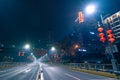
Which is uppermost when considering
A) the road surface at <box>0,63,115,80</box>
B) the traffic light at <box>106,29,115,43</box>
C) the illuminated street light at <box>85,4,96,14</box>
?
the illuminated street light at <box>85,4,96,14</box>

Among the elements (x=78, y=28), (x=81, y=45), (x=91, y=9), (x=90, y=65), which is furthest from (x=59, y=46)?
(x=91, y=9)

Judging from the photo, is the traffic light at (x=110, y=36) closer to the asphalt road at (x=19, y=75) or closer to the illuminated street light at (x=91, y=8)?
the illuminated street light at (x=91, y=8)

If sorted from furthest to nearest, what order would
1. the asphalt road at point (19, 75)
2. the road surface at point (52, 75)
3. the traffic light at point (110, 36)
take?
the asphalt road at point (19, 75)
the road surface at point (52, 75)
the traffic light at point (110, 36)

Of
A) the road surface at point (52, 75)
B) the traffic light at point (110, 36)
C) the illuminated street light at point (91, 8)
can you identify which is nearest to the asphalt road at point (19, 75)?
the road surface at point (52, 75)

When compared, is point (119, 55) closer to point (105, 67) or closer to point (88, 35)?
point (105, 67)

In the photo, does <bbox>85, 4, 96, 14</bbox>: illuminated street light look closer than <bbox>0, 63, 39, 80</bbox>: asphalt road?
Yes

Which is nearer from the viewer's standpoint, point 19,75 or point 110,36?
point 110,36

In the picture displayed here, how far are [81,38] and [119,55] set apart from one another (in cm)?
4902

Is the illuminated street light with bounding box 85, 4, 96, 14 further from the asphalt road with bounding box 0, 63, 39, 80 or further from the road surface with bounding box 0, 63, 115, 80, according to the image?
the asphalt road with bounding box 0, 63, 39, 80

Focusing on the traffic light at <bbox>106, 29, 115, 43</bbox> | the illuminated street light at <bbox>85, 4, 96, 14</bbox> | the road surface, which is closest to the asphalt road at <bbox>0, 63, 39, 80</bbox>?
the road surface

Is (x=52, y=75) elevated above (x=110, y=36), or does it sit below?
below

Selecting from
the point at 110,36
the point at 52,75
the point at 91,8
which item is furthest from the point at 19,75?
the point at 110,36

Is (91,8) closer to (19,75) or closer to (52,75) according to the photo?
(52,75)

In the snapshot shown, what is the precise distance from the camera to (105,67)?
19.6m
